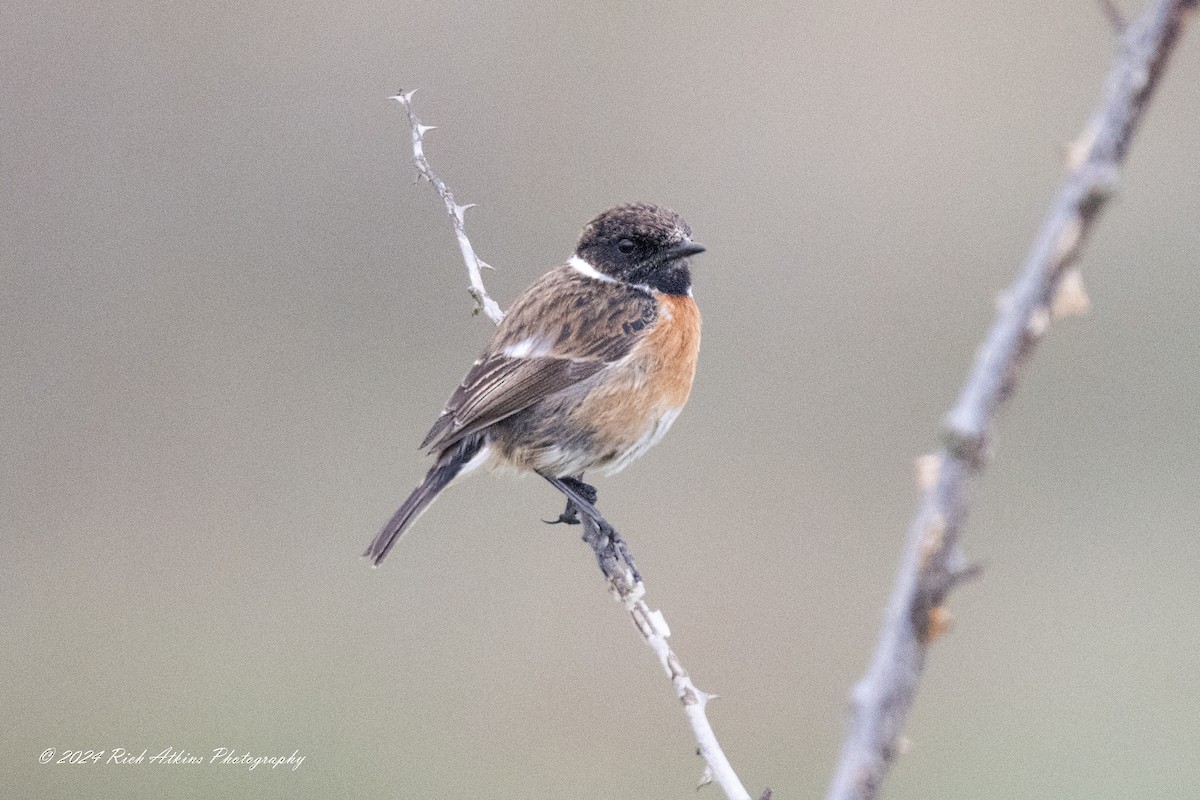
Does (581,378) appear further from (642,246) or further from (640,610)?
(640,610)

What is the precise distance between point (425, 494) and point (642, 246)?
4.05 feet

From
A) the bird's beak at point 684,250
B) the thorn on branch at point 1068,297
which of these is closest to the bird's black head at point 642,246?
the bird's beak at point 684,250

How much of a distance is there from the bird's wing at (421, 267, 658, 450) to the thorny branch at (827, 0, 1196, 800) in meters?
4.00

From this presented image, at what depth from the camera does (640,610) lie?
322 centimetres

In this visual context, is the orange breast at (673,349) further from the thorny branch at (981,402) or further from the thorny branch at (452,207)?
the thorny branch at (981,402)

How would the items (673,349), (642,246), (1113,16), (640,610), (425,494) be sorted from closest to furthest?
(1113,16) < (640,610) < (425,494) < (673,349) < (642,246)

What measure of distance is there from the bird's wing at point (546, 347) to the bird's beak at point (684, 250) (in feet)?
0.57

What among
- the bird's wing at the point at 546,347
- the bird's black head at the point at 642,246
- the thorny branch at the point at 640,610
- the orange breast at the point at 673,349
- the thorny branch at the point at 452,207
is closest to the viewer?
the thorny branch at the point at 640,610

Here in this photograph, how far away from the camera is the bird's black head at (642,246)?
17.9 feet

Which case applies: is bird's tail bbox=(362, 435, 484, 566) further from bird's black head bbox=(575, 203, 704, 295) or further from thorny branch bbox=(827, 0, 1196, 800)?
thorny branch bbox=(827, 0, 1196, 800)

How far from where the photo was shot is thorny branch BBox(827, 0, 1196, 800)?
1.05 meters

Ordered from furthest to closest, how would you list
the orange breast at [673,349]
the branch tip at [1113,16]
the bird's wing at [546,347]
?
the orange breast at [673,349]
the bird's wing at [546,347]
the branch tip at [1113,16]

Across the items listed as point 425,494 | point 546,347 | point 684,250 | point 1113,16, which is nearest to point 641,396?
point 546,347

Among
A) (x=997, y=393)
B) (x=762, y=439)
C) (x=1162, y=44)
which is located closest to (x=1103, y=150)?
(x=1162, y=44)
